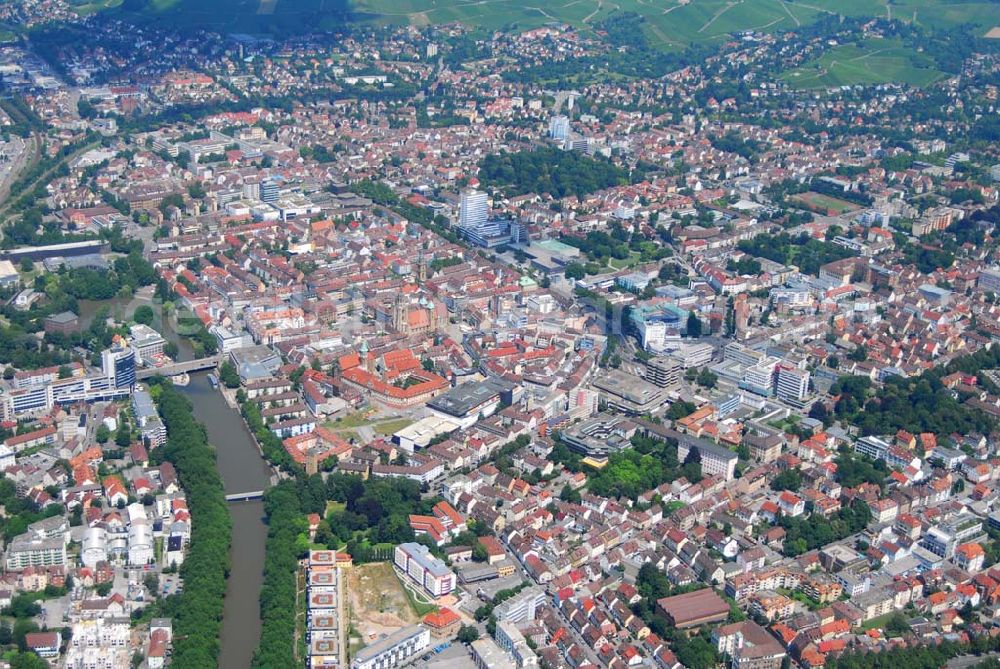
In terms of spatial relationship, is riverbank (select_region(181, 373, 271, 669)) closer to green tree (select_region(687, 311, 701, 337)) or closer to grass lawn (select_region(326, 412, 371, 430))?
grass lawn (select_region(326, 412, 371, 430))

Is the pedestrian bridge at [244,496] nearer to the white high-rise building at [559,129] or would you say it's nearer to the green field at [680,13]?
the white high-rise building at [559,129]

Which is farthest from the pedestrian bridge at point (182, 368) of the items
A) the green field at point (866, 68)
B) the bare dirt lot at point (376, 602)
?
the green field at point (866, 68)

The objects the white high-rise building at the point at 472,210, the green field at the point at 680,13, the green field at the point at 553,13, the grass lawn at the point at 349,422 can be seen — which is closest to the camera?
the grass lawn at the point at 349,422

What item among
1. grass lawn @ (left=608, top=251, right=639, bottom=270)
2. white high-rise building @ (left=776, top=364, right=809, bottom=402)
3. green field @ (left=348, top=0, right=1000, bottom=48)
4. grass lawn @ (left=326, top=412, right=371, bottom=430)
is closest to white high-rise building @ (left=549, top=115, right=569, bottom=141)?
grass lawn @ (left=608, top=251, right=639, bottom=270)

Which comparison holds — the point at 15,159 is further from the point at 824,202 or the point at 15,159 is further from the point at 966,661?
the point at 966,661

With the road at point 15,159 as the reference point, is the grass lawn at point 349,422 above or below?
above

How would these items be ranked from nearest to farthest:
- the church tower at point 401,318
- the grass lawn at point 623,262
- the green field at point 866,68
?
the church tower at point 401,318 → the grass lawn at point 623,262 → the green field at point 866,68

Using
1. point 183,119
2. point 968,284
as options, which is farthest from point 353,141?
point 968,284
